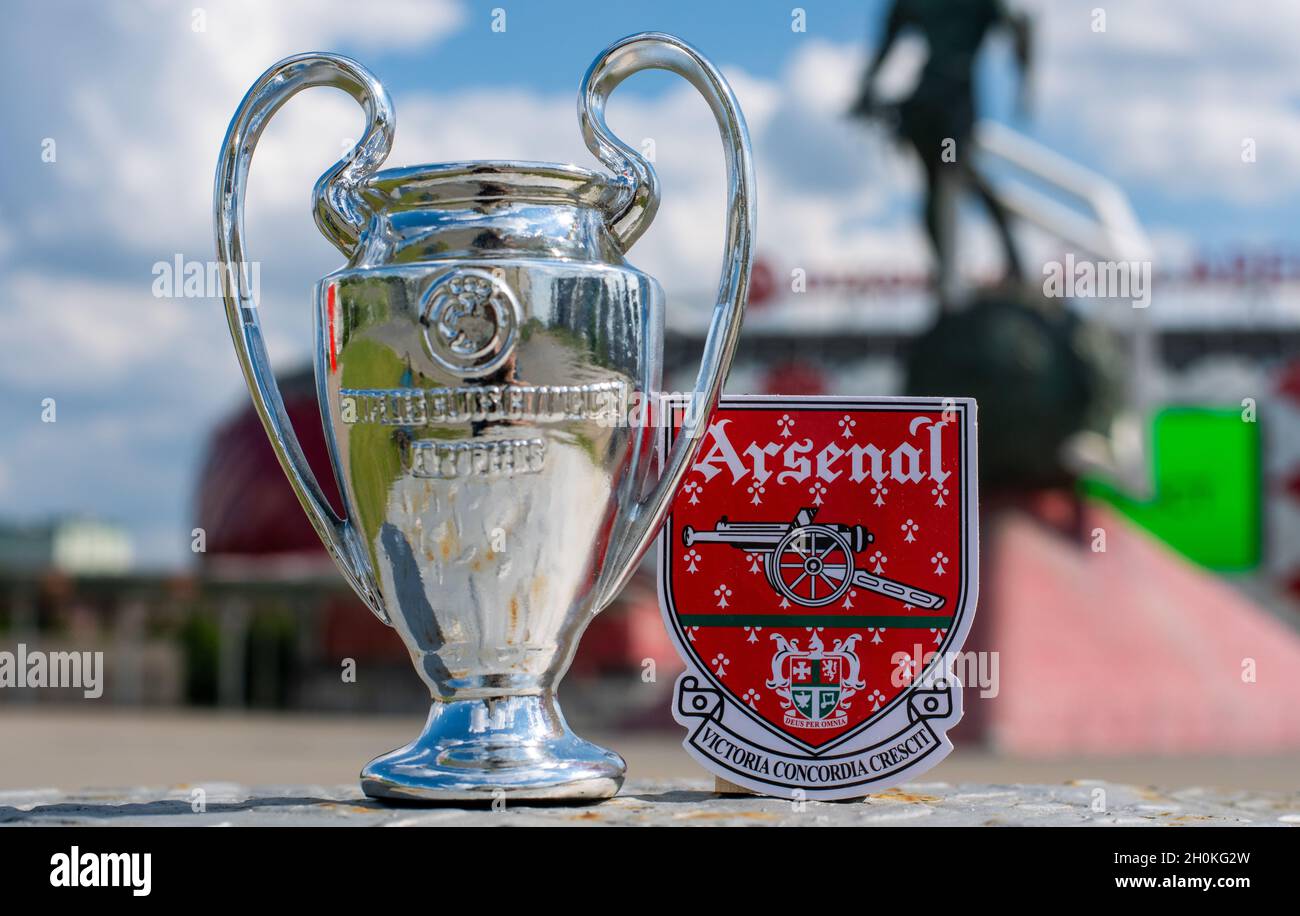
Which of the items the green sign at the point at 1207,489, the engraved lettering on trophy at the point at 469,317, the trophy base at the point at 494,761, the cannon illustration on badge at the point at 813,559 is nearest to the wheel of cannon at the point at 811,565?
the cannon illustration on badge at the point at 813,559

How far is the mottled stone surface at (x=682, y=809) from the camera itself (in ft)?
6.14

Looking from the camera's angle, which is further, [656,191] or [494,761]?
[656,191]

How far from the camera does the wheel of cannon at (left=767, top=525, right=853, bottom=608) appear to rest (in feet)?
7.18

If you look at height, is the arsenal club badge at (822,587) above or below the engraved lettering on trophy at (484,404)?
below

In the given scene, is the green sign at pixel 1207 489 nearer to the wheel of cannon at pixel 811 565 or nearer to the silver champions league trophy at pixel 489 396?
the wheel of cannon at pixel 811 565

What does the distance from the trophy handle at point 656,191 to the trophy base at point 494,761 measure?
18 cm

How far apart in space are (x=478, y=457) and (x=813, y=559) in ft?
1.63

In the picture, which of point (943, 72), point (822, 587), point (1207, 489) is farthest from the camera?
point (1207, 489)

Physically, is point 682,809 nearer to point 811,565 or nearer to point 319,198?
point 811,565

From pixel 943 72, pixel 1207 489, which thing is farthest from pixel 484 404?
pixel 1207 489

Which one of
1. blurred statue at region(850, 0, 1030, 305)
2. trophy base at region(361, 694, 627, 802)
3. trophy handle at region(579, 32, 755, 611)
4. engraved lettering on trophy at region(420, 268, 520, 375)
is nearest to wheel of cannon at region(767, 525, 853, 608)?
trophy handle at region(579, 32, 755, 611)

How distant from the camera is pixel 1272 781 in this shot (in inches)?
346

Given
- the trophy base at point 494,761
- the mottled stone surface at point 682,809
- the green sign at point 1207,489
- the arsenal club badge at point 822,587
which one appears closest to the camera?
the mottled stone surface at point 682,809

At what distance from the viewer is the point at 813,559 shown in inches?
86.4
